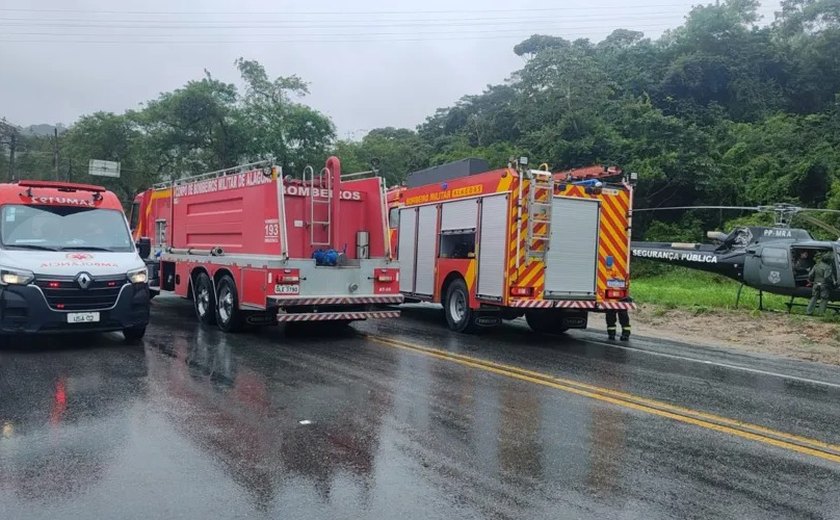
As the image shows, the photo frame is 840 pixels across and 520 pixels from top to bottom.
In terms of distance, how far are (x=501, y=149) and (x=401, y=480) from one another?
39.8m

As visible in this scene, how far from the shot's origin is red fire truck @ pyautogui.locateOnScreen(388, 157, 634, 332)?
36.5 feet

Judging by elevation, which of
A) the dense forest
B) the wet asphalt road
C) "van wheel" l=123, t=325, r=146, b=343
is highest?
the dense forest

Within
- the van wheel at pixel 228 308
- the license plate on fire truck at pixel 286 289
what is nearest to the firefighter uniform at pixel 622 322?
the license plate on fire truck at pixel 286 289

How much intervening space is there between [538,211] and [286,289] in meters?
4.26

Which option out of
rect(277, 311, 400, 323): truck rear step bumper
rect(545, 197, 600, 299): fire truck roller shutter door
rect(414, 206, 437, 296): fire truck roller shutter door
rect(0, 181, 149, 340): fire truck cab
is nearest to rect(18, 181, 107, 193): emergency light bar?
rect(0, 181, 149, 340): fire truck cab

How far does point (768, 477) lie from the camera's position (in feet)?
15.5

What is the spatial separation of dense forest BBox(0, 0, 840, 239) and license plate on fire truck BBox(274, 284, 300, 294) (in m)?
27.7

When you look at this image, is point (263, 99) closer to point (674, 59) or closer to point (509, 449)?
point (674, 59)

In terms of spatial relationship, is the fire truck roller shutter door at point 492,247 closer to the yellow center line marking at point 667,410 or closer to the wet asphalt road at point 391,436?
the wet asphalt road at point 391,436

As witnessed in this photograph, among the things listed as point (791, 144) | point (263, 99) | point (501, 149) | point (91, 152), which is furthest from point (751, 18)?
point (91, 152)

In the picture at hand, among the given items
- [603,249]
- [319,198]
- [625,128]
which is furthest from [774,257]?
[625,128]

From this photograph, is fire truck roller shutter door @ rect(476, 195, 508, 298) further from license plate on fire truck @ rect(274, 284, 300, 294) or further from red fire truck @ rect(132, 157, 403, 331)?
license plate on fire truck @ rect(274, 284, 300, 294)

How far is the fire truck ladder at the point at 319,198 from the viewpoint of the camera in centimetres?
1130

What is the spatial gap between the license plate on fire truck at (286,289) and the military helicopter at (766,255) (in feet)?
27.4
